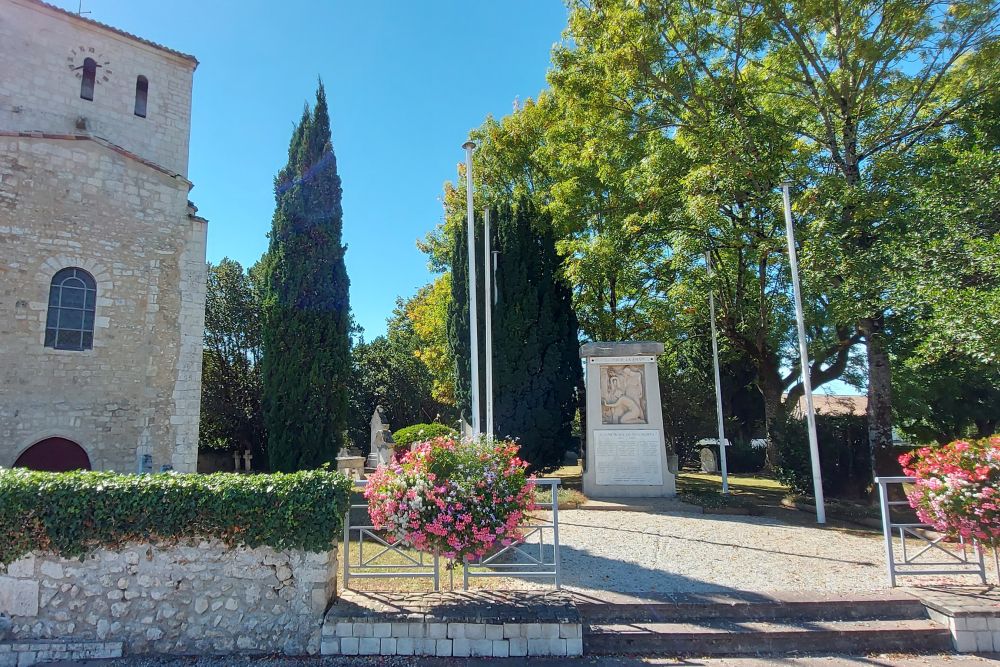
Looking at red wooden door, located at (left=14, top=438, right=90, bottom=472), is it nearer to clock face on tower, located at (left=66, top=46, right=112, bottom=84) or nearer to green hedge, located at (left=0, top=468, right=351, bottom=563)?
green hedge, located at (left=0, top=468, right=351, bottom=563)

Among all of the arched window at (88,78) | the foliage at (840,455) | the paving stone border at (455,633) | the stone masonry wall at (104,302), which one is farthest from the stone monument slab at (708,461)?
the arched window at (88,78)

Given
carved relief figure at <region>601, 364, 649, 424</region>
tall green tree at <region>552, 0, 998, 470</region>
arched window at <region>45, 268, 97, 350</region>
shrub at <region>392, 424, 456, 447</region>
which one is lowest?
shrub at <region>392, 424, 456, 447</region>

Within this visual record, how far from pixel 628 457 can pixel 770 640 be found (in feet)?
22.7

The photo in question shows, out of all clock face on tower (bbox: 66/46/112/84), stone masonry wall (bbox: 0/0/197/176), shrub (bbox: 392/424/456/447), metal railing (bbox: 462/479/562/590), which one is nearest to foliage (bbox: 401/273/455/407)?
shrub (bbox: 392/424/456/447)

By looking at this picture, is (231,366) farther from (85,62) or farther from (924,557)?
(924,557)

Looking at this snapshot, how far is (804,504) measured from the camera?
1123 centimetres

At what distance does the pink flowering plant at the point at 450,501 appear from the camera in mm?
5082

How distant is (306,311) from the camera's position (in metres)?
14.7

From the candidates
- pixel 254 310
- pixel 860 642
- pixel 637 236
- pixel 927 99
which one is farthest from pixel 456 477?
pixel 254 310

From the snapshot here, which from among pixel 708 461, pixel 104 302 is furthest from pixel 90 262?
pixel 708 461

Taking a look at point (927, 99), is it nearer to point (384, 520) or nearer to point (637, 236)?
point (637, 236)

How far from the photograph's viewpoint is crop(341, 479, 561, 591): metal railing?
5.50m

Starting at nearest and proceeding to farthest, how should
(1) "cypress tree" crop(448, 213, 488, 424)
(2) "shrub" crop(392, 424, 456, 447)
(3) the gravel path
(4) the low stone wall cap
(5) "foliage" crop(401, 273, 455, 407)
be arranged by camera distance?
(3) the gravel path < (4) the low stone wall cap < (1) "cypress tree" crop(448, 213, 488, 424) < (2) "shrub" crop(392, 424, 456, 447) < (5) "foliage" crop(401, 273, 455, 407)

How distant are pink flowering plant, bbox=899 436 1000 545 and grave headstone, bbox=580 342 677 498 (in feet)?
20.2
